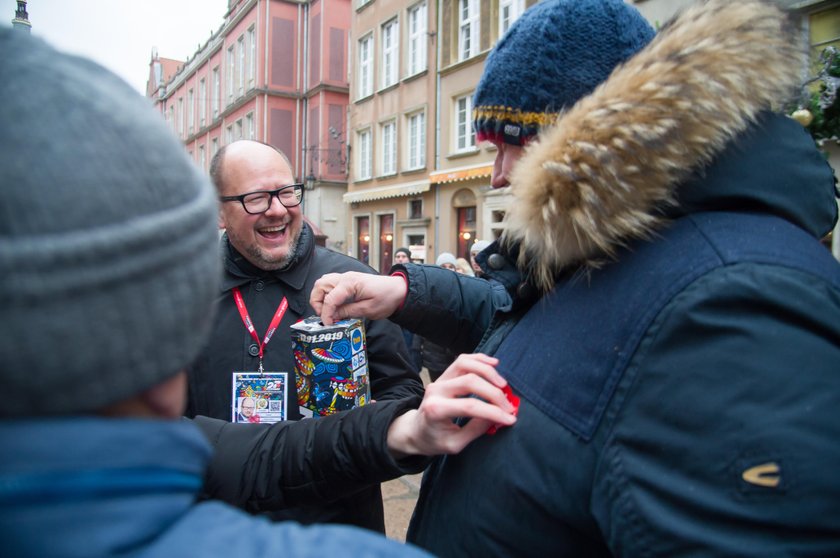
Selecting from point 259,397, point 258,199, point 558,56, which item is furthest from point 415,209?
point 558,56

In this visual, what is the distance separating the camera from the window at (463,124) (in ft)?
45.7

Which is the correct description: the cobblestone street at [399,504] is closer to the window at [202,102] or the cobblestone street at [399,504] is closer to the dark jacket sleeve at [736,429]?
the dark jacket sleeve at [736,429]

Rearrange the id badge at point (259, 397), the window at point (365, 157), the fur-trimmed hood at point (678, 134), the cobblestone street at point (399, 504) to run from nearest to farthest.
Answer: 1. the fur-trimmed hood at point (678, 134)
2. the id badge at point (259, 397)
3. the cobblestone street at point (399, 504)
4. the window at point (365, 157)

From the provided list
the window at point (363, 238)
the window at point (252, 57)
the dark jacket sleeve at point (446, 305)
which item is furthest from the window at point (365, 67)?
the dark jacket sleeve at point (446, 305)

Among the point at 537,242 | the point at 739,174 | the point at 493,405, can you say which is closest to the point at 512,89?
the point at 537,242

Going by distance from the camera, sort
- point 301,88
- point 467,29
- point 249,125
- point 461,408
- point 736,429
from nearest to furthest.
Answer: point 736,429, point 461,408, point 467,29, point 301,88, point 249,125

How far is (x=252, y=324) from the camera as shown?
82.0 inches

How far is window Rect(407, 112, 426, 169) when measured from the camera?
15681mm

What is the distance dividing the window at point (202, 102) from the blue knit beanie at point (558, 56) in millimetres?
32758

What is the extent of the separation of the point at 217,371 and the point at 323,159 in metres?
19.9

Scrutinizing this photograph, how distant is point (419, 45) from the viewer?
15844 millimetres

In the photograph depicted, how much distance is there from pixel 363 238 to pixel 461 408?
18.5 meters

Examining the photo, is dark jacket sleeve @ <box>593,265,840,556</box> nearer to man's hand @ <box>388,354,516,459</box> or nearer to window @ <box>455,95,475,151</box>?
man's hand @ <box>388,354,516,459</box>

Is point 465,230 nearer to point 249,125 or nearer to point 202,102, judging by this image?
point 249,125
